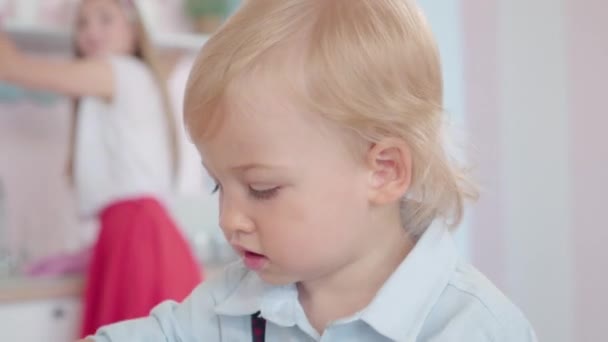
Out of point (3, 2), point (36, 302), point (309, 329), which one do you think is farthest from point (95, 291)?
point (309, 329)

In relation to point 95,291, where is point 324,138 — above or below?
above

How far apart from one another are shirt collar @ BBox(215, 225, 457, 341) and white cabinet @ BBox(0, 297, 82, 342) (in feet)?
3.01

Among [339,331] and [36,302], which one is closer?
[339,331]

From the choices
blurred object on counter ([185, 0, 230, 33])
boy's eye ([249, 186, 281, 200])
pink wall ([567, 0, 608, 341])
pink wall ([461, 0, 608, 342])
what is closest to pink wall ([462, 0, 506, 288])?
pink wall ([461, 0, 608, 342])

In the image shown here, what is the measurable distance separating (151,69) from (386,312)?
110 centimetres

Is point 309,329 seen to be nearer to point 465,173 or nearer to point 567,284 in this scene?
point 465,173

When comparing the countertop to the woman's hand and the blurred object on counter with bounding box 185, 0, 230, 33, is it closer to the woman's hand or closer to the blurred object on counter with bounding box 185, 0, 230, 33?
the woman's hand

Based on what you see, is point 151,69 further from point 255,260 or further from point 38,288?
point 255,260

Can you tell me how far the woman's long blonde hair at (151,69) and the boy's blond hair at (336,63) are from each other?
98cm

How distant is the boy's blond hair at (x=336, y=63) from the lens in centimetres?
75

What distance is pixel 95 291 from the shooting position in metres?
1.66

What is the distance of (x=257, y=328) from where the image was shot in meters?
0.87

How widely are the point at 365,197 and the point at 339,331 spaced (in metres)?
0.12

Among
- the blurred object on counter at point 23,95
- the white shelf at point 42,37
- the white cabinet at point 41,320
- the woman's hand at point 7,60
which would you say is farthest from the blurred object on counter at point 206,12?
the white cabinet at point 41,320
